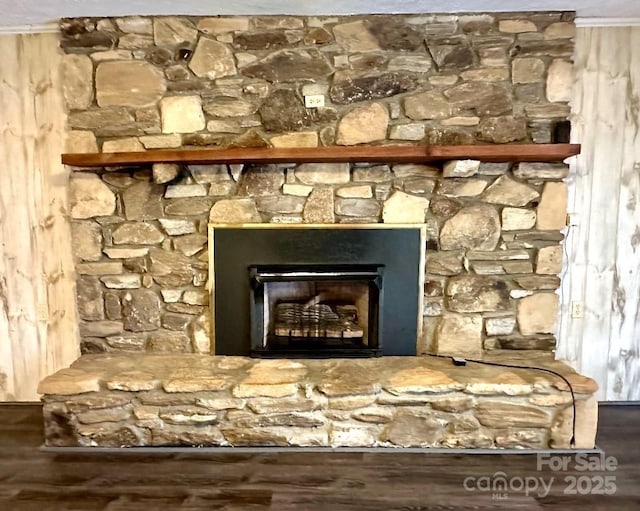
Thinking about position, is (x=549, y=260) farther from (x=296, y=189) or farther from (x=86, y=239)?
(x=86, y=239)

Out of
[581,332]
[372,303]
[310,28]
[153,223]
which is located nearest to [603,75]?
[581,332]

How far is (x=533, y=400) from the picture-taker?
7.48ft

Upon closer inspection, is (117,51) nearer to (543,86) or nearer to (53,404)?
(53,404)

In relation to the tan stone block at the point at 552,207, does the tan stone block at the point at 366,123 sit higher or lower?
higher

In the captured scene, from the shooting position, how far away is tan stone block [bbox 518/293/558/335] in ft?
8.63

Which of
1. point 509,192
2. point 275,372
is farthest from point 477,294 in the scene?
point 275,372

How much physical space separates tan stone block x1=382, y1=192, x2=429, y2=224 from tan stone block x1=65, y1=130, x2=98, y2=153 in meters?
1.66

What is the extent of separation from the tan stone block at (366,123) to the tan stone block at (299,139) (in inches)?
6.5

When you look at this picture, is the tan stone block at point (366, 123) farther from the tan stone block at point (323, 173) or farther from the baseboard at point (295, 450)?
the baseboard at point (295, 450)

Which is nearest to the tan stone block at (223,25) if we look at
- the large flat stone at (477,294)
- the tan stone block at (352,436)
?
the large flat stone at (477,294)

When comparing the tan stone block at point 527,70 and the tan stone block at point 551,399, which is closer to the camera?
the tan stone block at point 551,399

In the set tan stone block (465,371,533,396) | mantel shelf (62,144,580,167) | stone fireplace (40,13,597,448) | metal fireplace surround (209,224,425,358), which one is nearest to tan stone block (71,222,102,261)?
stone fireplace (40,13,597,448)

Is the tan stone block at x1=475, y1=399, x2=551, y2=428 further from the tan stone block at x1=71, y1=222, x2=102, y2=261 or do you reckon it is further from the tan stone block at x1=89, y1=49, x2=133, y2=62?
the tan stone block at x1=89, y1=49, x2=133, y2=62

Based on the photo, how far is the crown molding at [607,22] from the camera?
8.55ft
